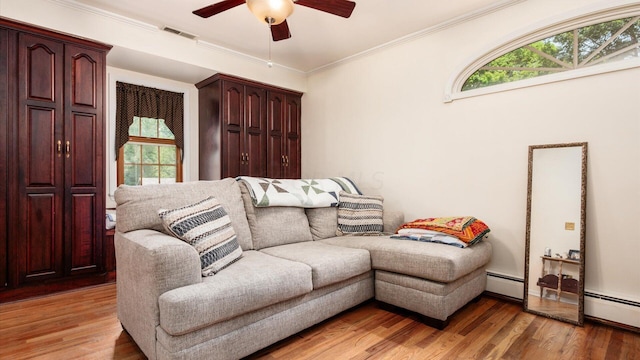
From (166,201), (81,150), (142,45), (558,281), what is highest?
(142,45)

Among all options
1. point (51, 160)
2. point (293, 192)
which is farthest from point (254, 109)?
point (51, 160)

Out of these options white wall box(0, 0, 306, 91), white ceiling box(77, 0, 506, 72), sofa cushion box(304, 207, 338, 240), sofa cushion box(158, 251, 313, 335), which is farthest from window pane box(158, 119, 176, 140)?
sofa cushion box(158, 251, 313, 335)

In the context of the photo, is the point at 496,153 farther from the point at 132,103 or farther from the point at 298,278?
the point at 132,103

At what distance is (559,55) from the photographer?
2611mm

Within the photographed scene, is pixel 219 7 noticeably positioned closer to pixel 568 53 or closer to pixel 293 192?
pixel 293 192

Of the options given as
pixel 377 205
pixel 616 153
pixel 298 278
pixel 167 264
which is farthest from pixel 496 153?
pixel 167 264

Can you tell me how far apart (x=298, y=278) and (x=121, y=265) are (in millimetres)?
1066

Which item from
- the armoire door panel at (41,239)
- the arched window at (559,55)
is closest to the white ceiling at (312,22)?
the arched window at (559,55)

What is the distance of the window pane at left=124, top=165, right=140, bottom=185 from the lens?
13.1ft

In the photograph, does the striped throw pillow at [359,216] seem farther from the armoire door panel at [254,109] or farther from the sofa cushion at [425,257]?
the armoire door panel at [254,109]

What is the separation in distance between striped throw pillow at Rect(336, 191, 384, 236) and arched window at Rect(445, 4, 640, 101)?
129 cm

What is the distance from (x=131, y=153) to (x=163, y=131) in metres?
0.50

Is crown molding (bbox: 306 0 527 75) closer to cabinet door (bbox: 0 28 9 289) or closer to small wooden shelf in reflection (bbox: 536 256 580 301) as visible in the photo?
small wooden shelf in reflection (bbox: 536 256 580 301)

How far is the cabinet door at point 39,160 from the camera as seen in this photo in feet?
8.91
